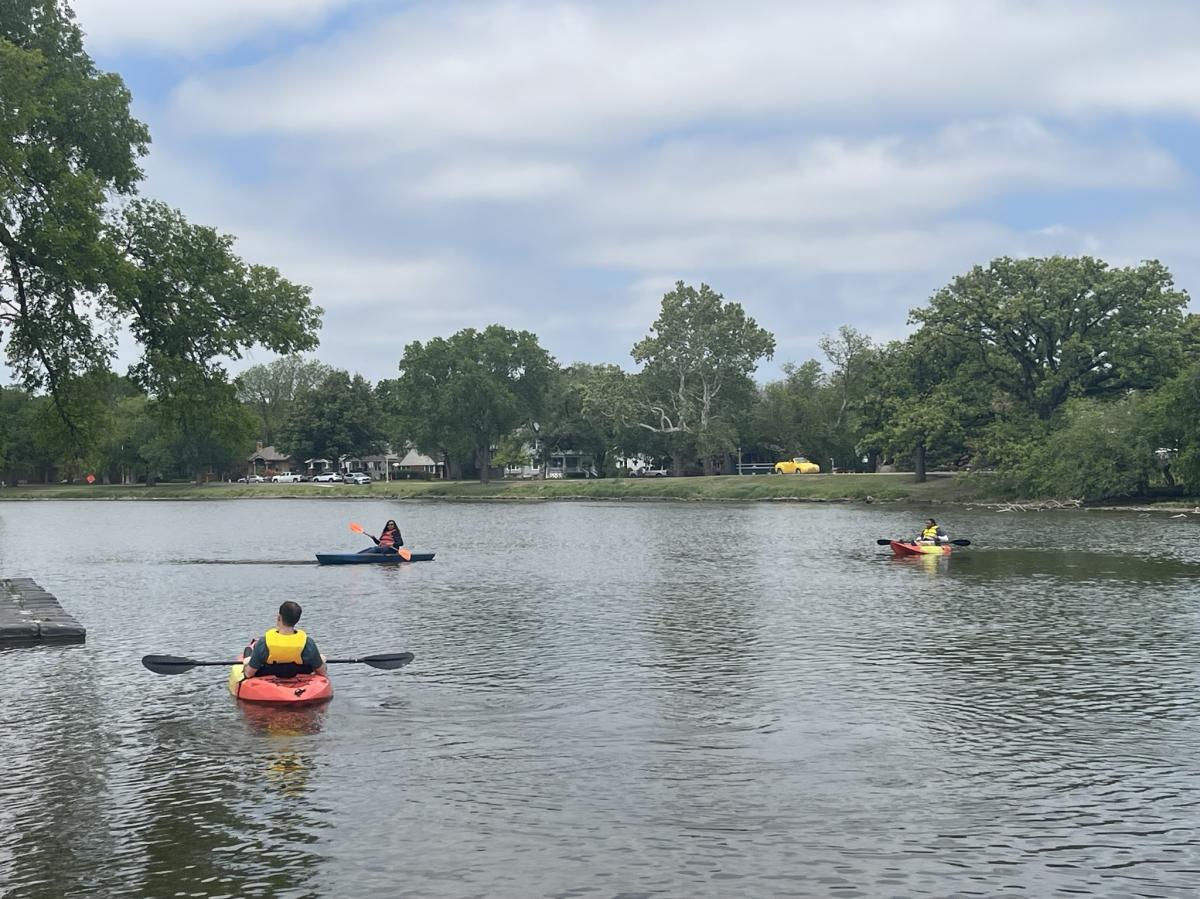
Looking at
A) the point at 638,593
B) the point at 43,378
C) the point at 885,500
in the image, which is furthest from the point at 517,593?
the point at 885,500

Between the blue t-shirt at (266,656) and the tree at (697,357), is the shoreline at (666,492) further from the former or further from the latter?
the blue t-shirt at (266,656)

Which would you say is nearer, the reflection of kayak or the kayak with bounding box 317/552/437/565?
the kayak with bounding box 317/552/437/565

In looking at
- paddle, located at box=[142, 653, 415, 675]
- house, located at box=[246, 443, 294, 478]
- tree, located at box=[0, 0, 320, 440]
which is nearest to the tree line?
tree, located at box=[0, 0, 320, 440]

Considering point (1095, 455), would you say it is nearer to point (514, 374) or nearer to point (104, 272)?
point (104, 272)

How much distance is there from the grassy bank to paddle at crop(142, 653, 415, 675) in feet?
253

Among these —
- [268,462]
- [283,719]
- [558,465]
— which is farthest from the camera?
[268,462]

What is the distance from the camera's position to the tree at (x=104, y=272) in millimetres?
27969

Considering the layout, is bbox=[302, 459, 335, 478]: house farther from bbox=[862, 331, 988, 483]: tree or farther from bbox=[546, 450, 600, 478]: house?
bbox=[862, 331, 988, 483]: tree

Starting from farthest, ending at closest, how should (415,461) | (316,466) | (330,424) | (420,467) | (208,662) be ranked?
(316,466) → (415,461) → (420,467) → (330,424) → (208,662)

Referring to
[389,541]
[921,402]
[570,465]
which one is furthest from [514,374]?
[389,541]

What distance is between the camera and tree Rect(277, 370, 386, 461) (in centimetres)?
17062

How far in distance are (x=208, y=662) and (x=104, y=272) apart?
37.5 feet

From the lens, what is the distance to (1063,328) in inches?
3565

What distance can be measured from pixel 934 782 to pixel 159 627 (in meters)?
20.6
